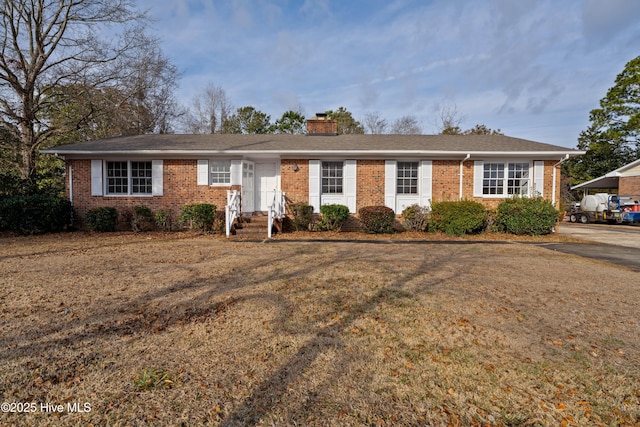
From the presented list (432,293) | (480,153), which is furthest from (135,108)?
(432,293)

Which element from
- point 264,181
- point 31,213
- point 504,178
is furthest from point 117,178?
point 504,178

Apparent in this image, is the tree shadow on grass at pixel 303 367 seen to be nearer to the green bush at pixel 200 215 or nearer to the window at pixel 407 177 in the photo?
the window at pixel 407 177

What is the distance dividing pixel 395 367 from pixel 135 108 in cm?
2086

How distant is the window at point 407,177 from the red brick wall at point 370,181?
0.77 metres

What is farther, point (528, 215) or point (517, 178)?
point (517, 178)

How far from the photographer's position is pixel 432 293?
508 cm

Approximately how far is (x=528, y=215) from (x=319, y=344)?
11408mm

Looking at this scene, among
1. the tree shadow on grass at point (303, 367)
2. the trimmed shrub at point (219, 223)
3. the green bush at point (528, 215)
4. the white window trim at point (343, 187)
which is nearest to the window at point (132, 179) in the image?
the trimmed shrub at point (219, 223)

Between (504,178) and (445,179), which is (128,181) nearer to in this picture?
(445,179)

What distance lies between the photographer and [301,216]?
12023mm

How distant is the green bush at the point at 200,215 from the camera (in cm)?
1166

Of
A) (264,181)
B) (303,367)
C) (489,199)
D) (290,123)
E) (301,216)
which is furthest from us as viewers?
(290,123)

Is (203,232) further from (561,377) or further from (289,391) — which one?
(561,377)

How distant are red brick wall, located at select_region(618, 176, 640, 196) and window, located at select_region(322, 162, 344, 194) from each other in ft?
77.7
